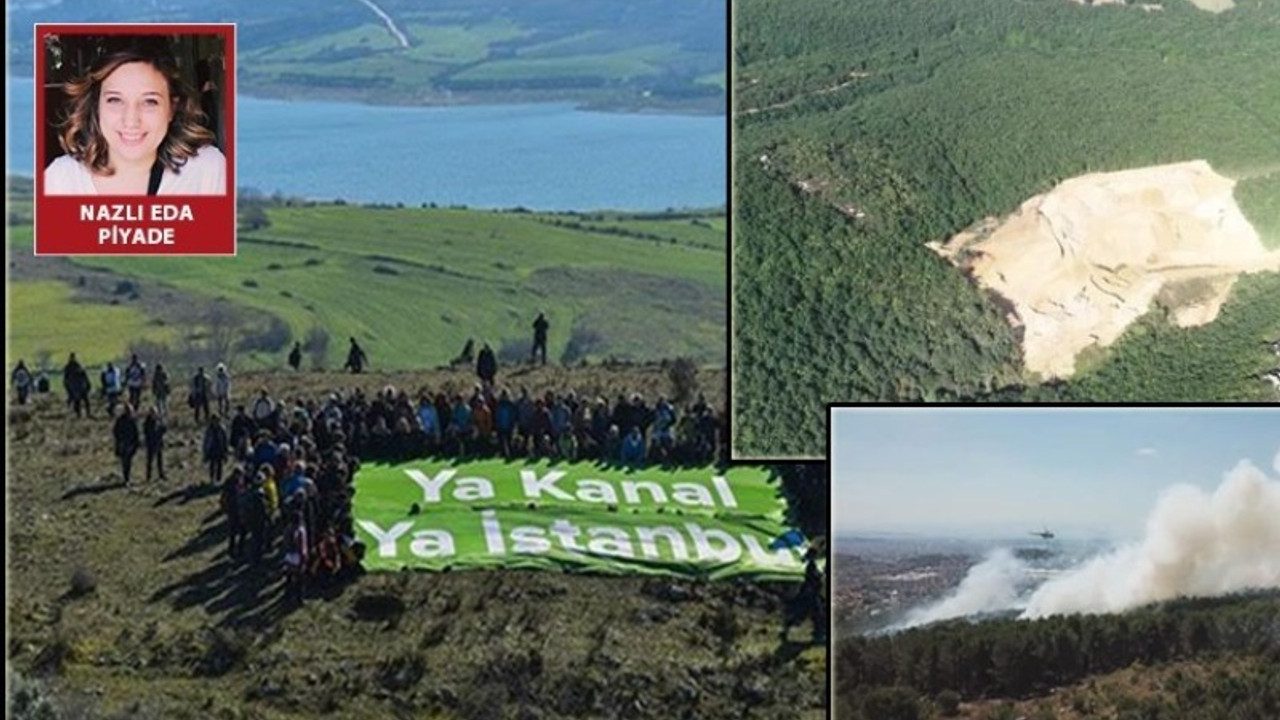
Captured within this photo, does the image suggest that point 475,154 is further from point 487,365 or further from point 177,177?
point 177,177

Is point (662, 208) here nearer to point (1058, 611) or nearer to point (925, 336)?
point (925, 336)

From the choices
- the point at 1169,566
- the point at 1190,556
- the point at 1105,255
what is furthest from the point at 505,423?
the point at 1190,556

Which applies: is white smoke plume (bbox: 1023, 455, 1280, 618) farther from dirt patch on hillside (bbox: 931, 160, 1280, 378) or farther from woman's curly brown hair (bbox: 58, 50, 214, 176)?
woman's curly brown hair (bbox: 58, 50, 214, 176)

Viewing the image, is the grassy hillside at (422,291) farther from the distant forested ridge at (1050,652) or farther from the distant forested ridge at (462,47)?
the distant forested ridge at (1050,652)

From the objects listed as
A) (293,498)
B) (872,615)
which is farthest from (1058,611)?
(293,498)

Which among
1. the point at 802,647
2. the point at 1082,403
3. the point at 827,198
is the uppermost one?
the point at 827,198

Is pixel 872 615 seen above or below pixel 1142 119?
below
